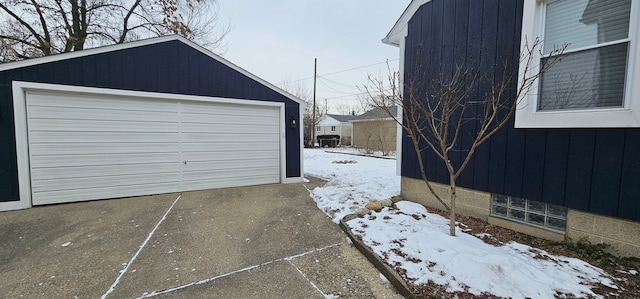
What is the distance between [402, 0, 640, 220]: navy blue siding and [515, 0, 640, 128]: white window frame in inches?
4.5

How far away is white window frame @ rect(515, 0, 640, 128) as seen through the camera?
2.40 meters

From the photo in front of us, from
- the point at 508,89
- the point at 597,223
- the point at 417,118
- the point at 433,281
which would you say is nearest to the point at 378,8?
the point at 417,118

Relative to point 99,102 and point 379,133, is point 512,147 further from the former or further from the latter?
point 379,133

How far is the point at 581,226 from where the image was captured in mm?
2795

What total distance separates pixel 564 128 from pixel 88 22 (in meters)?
13.9

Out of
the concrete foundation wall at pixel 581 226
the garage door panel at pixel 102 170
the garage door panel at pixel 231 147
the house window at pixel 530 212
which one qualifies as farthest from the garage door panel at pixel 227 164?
the house window at pixel 530 212

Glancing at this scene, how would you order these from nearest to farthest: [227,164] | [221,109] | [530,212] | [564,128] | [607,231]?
[607,231]
[564,128]
[530,212]
[221,109]
[227,164]

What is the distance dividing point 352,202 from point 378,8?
33.6ft

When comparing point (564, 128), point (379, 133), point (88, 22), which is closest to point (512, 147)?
point (564, 128)

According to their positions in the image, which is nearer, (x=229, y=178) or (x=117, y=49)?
(x=117, y=49)

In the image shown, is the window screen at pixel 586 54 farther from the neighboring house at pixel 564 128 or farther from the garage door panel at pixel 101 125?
the garage door panel at pixel 101 125

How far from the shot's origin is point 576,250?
2.73m

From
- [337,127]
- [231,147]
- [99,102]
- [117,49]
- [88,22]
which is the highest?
[88,22]

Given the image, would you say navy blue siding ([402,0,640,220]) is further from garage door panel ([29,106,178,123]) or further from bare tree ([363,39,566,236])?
garage door panel ([29,106,178,123])
